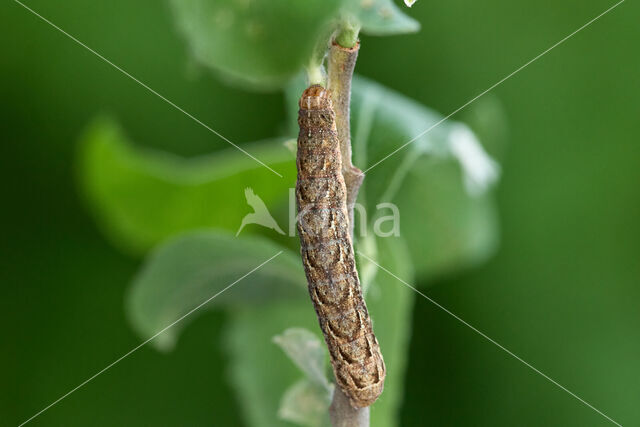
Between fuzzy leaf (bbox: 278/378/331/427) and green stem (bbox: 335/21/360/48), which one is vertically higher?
green stem (bbox: 335/21/360/48)

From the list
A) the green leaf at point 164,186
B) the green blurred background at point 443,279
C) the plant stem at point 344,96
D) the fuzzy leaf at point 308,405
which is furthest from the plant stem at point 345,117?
the green blurred background at point 443,279

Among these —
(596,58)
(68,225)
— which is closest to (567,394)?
(596,58)

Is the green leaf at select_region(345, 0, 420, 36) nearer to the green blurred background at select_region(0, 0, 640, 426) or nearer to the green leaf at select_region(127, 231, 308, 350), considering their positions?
the green leaf at select_region(127, 231, 308, 350)

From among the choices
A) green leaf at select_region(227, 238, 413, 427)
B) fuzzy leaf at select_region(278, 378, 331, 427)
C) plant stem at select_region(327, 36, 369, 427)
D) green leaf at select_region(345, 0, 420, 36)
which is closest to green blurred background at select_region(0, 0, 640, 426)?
green leaf at select_region(227, 238, 413, 427)

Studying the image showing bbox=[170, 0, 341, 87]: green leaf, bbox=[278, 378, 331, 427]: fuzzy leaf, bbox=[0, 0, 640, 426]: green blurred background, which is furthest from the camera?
bbox=[0, 0, 640, 426]: green blurred background

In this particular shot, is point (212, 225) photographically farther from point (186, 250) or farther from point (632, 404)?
point (632, 404)
